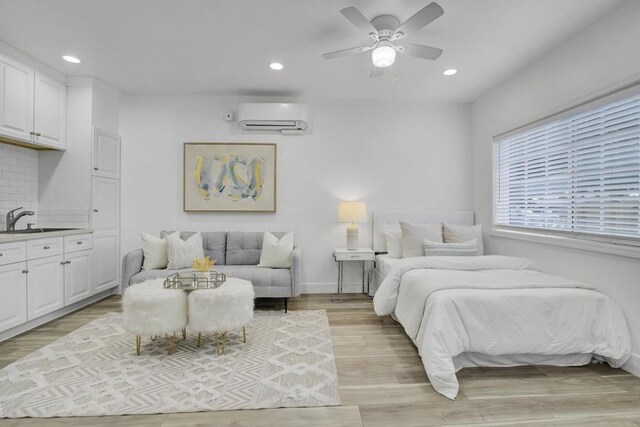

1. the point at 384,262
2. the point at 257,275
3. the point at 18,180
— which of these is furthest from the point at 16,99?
the point at 384,262

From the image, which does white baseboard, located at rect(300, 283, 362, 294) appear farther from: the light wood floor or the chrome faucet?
the chrome faucet

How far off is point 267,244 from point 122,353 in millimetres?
1771

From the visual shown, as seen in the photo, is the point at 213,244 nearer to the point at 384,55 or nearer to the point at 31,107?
the point at 31,107

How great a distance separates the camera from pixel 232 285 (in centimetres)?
265

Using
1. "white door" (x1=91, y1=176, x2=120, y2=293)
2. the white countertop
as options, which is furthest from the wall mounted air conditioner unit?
the white countertop

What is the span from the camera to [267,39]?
2902 mm

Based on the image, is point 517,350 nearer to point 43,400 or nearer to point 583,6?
point 583,6

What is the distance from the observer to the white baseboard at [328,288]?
440 centimetres

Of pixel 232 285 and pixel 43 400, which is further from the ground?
pixel 232 285

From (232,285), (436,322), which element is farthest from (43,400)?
(436,322)

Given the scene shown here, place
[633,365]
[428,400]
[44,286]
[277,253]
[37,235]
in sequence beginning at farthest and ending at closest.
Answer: [277,253], [44,286], [37,235], [633,365], [428,400]

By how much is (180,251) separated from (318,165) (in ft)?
6.90

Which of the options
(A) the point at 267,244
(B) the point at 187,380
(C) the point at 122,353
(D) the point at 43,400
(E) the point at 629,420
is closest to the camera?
(E) the point at 629,420

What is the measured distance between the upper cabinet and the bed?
417 cm
